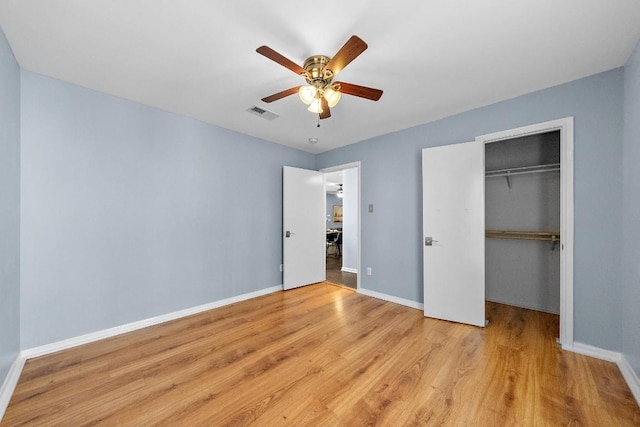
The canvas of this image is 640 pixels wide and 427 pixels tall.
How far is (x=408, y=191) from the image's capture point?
3305 millimetres

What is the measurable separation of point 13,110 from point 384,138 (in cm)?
375

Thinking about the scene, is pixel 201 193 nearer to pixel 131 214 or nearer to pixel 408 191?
pixel 131 214

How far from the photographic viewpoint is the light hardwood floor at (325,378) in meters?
1.47

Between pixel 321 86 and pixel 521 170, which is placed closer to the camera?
pixel 321 86

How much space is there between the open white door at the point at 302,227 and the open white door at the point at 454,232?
6.33 ft

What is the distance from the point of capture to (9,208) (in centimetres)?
177

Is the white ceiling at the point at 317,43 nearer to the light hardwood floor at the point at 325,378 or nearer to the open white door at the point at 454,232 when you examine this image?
the open white door at the point at 454,232

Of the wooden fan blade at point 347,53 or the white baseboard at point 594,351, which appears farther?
the white baseboard at point 594,351

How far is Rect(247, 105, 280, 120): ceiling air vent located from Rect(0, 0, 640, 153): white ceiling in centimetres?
18

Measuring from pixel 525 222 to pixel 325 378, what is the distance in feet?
10.6

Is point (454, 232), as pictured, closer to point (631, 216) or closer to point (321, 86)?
point (631, 216)

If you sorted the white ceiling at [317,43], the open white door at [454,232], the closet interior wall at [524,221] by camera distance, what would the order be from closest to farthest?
1. the white ceiling at [317,43]
2. the open white door at [454,232]
3. the closet interior wall at [524,221]

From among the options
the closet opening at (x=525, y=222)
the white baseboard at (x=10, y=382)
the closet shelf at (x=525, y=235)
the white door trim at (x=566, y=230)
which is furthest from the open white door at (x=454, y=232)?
the white baseboard at (x=10, y=382)

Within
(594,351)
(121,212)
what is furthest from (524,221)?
(121,212)
